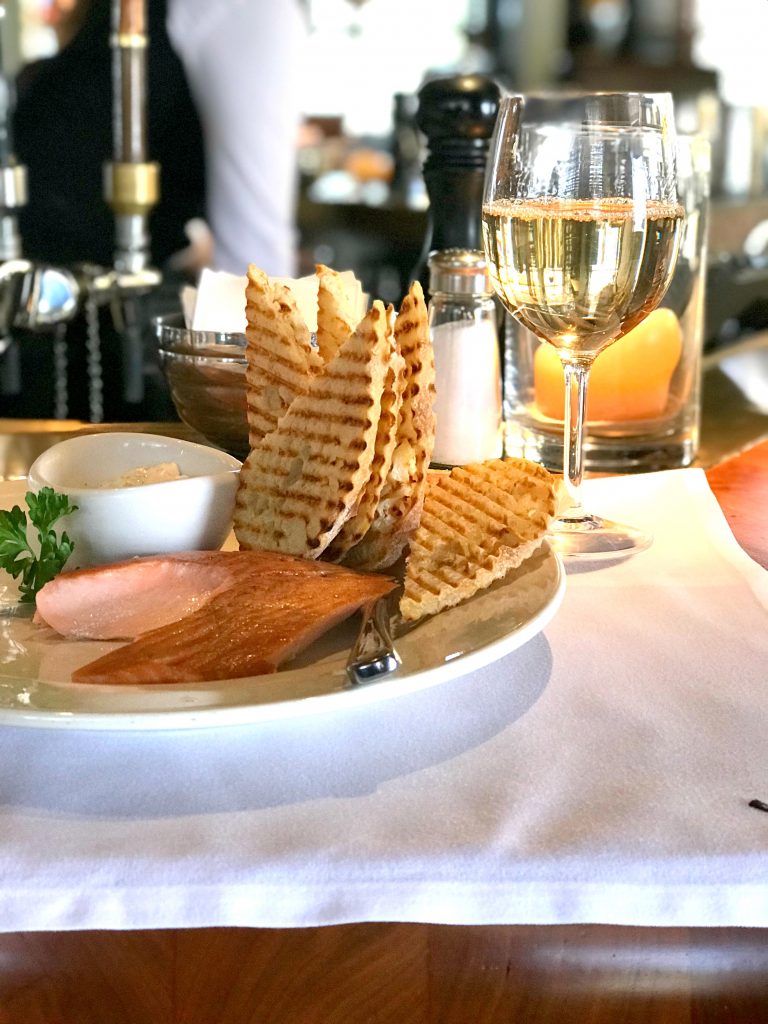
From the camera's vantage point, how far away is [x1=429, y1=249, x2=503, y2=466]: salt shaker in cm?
121

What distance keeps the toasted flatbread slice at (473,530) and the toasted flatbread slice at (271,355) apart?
5.0 inches

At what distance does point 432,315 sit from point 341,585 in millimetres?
549

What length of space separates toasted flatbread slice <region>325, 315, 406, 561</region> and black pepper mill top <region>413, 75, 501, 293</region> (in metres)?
0.56

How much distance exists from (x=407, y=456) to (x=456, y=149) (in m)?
0.60

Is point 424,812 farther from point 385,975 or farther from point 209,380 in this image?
point 209,380

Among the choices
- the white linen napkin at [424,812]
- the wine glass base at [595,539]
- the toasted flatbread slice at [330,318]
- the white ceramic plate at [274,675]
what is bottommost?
the white linen napkin at [424,812]

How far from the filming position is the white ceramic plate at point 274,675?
0.59 meters

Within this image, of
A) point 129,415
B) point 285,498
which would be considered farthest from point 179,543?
point 129,415

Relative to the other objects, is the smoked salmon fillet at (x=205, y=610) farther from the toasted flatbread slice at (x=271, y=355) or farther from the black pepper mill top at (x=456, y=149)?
the black pepper mill top at (x=456, y=149)

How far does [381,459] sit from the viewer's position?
2.75ft

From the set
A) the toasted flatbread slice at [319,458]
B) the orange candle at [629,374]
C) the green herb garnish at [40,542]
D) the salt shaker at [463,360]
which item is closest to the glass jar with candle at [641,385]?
the orange candle at [629,374]

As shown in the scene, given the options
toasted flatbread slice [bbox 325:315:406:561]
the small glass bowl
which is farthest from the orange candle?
toasted flatbread slice [bbox 325:315:406:561]

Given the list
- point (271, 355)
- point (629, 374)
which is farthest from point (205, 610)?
point (629, 374)

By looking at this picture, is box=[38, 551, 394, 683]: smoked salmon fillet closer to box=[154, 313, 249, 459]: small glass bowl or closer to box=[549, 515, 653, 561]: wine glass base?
box=[549, 515, 653, 561]: wine glass base
